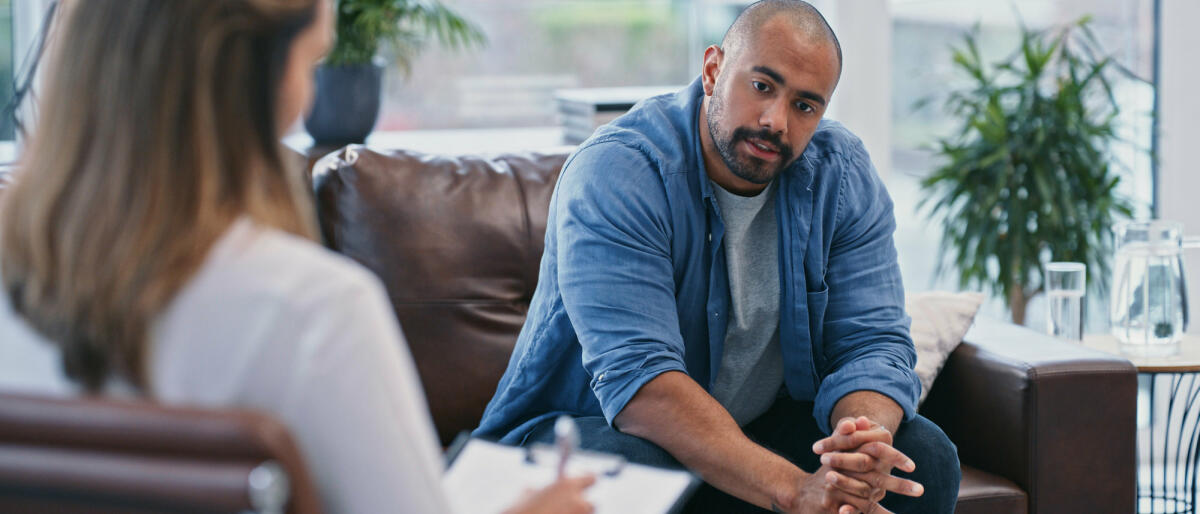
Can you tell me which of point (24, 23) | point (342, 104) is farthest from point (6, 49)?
point (342, 104)

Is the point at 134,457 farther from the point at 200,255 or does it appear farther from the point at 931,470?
the point at 931,470

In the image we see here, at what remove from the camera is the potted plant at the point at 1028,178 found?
2902mm

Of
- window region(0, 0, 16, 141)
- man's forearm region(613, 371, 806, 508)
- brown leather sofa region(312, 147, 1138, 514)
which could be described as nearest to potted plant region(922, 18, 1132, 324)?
brown leather sofa region(312, 147, 1138, 514)

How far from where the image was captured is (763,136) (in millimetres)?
1810

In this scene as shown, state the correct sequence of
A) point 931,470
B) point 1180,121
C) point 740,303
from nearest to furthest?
point 931,470 → point 740,303 → point 1180,121

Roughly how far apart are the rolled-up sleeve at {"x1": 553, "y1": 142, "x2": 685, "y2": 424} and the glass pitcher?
1063 mm

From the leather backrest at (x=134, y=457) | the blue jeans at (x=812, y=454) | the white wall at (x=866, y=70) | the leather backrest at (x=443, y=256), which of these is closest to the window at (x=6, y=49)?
the leather backrest at (x=443, y=256)

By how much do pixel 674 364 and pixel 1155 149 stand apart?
7.29ft

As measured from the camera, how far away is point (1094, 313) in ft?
11.0

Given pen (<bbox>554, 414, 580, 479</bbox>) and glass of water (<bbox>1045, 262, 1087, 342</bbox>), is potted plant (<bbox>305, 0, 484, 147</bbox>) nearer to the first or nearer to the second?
glass of water (<bbox>1045, 262, 1087, 342</bbox>)

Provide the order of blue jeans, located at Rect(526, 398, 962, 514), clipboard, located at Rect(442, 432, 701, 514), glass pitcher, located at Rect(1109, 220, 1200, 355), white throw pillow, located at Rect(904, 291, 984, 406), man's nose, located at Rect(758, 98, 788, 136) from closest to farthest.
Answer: clipboard, located at Rect(442, 432, 701, 514)
blue jeans, located at Rect(526, 398, 962, 514)
man's nose, located at Rect(758, 98, 788, 136)
white throw pillow, located at Rect(904, 291, 984, 406)
glass pitcher, located at Rect(1109, 220, 1200, 355)

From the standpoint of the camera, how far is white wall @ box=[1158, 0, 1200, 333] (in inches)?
126

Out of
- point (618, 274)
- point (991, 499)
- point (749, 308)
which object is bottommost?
point (991, 499)

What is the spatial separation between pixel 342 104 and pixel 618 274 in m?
1.25
